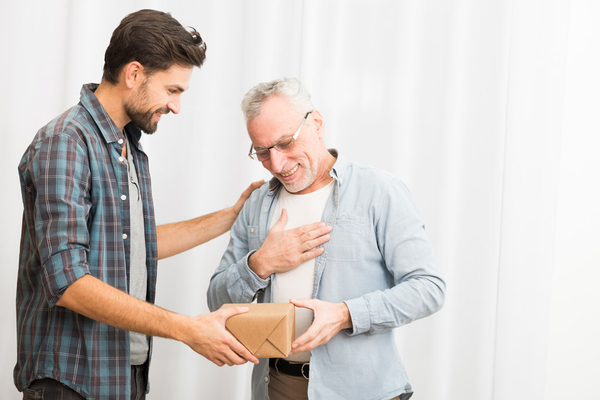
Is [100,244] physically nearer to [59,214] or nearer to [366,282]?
[59,214]

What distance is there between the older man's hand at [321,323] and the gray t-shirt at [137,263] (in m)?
0.56

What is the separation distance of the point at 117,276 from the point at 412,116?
1.61 m

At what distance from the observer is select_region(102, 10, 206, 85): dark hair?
161 centimetres

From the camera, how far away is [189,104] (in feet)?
8.17

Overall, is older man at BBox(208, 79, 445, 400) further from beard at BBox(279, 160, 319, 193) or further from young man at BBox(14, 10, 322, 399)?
young man at BBox(14, 10, 322, 399)

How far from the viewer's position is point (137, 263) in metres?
1.69

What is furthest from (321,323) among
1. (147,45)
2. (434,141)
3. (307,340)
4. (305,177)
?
(434,141)

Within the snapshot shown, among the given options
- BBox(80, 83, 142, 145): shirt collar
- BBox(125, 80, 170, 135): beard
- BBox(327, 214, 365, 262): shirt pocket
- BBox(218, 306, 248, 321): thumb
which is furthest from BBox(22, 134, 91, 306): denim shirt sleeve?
BBox(327, 214, 365, 262): shirt pocket

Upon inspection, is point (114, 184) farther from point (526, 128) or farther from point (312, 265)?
point (526, 128)

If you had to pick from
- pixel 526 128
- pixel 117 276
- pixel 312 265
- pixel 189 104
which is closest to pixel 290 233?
pixel 312 265

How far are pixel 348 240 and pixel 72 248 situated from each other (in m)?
0.77

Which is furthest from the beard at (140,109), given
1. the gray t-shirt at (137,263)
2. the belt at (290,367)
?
the belt at (290,367)

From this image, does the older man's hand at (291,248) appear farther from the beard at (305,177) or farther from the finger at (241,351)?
the finger at (241,351)

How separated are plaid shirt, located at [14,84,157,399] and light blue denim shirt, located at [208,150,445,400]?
1.24ft
